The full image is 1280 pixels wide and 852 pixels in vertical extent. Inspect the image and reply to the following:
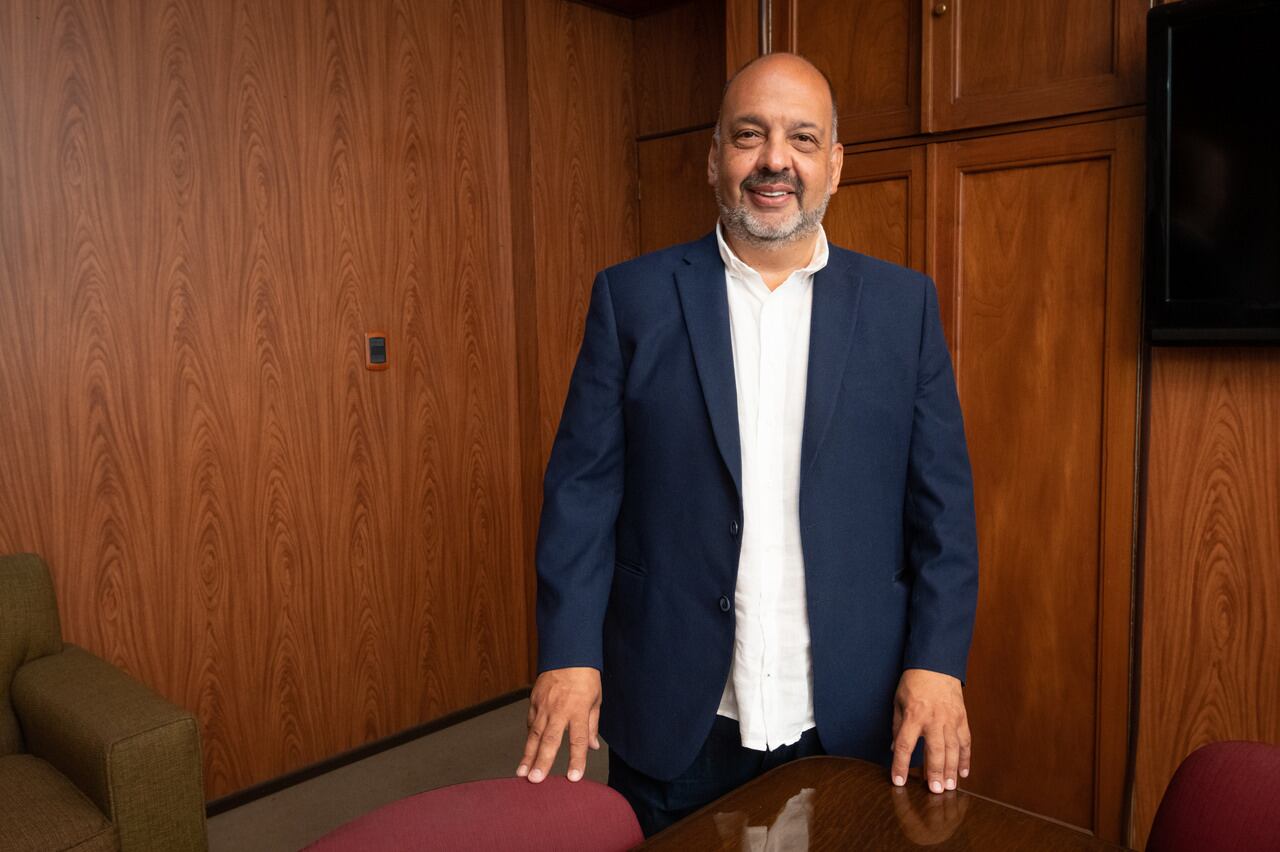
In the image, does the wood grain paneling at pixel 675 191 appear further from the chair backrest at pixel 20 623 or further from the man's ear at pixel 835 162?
the chair backrest at pixel 20 623

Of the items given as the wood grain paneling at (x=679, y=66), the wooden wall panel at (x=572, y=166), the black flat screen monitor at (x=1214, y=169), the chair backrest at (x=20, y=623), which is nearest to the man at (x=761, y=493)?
the black flat screen monitor at (x=1214, y=169)

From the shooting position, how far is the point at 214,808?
2938mm

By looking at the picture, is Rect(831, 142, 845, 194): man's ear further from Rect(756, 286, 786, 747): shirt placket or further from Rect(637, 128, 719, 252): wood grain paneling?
Rect(637, 128, 719, 252): wood grain paneling

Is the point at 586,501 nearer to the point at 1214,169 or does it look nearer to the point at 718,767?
the point at 718,767

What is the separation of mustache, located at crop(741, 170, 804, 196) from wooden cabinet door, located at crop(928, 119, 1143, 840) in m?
1.27

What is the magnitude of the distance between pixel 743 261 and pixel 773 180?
0.13 metres

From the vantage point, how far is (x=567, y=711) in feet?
4.31

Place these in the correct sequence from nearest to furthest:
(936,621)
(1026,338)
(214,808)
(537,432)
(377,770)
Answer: (936,621), (1026,338), (214,808), (377,770), (537,432)

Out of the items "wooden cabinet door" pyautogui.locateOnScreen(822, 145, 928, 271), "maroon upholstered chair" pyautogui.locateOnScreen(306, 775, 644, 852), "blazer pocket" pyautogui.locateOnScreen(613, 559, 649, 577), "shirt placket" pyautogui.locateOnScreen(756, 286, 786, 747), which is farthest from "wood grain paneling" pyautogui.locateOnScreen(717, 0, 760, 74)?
"maroon upholstered chair" pyautogui.locateOnScreen(306, 775, 644, 852)

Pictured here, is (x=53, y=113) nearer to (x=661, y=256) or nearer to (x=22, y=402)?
(x=22, y=402)

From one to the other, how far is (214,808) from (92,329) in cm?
140

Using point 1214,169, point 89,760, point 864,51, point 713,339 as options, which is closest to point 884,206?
point 864,51

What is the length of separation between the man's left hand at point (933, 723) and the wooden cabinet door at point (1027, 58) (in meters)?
1.59

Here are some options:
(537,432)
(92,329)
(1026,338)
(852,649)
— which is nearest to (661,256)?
(852,649)
